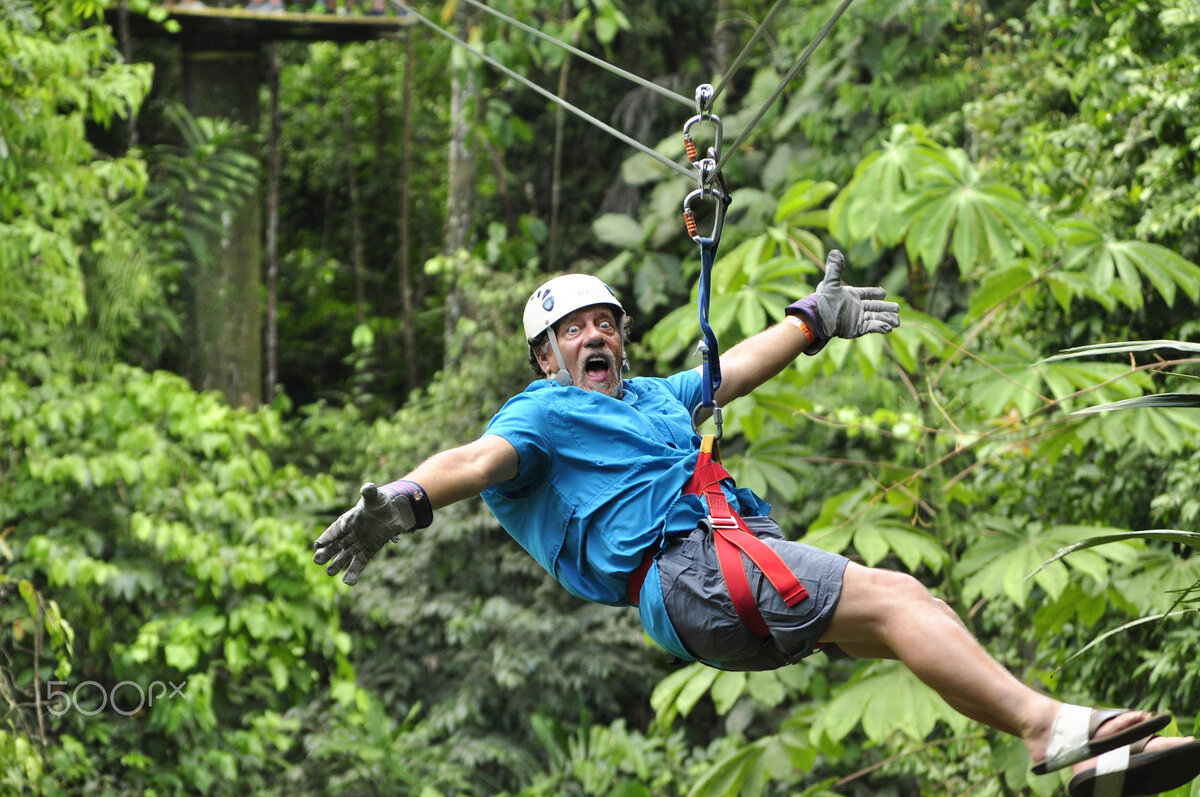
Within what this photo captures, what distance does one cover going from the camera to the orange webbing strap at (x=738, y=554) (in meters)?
2.71

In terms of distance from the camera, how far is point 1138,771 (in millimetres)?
2320

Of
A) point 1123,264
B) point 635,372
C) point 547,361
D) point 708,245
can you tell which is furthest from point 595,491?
point 635,372

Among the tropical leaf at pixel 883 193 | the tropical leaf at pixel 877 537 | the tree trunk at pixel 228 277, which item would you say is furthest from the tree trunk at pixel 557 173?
the tropical leaf at pixel 877 537

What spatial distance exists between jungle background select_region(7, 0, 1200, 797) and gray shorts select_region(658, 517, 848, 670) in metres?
0.79

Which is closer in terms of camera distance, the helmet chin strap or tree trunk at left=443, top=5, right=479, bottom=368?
the helmet chin strap

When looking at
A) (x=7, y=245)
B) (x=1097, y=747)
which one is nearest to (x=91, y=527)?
(x=7, y=245)

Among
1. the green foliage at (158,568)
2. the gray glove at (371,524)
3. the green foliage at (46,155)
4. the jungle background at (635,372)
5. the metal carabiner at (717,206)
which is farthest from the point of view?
the green foliage at (158,568)

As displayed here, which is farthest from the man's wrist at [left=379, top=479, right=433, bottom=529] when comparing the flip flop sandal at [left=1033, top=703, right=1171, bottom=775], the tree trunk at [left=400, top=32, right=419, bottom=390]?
the tree trunk at [left=400, top=32, right=419, bottom=390]

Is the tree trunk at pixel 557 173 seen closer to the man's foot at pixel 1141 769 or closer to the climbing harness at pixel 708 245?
the climbing harness at pixel 708 245

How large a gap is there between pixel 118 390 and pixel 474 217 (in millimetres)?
2985

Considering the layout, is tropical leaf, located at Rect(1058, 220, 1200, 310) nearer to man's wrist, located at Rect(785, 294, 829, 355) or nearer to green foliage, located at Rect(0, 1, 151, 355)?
man's wrist, located at Rect(785, 294, 829, 355)

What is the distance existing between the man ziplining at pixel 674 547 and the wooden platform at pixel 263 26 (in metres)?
6.03

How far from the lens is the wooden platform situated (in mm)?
8469

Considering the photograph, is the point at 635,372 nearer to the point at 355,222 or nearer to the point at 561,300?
the point at 355,222
